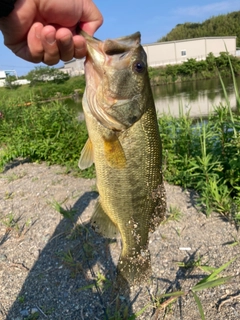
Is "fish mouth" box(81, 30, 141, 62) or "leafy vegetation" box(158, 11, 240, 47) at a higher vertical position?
"leafy vegetation" box(158, 11, 240, 47)

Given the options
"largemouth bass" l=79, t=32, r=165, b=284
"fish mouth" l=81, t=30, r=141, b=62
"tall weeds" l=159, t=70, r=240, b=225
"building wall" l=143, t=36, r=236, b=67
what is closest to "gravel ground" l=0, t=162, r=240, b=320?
"tall weeds" l=159, t=70, r=240, b=225

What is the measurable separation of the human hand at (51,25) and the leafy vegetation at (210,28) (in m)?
85.9

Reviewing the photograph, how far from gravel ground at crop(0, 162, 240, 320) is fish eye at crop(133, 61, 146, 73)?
2027 mm

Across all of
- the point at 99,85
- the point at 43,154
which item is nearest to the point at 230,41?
the point at 43,154

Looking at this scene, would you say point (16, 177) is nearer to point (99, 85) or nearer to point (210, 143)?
point (210, 143)

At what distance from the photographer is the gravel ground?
2994 millimetres

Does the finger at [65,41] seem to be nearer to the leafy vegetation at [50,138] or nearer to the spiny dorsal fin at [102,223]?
the spiny dorsal fin at [102,223]

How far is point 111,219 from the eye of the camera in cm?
213

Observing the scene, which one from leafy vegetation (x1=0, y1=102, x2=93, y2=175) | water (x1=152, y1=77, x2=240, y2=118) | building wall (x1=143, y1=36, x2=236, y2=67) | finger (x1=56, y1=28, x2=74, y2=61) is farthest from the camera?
building wall (x1=143, y1=36, x2=236, y2=67)

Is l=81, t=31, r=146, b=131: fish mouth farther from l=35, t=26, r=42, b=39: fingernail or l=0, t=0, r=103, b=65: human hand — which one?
l=35, t=26, r=42, b=39: fingernail

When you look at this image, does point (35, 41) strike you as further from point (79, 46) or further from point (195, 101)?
point (195, 101)

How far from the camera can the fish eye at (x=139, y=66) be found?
5.87 ft

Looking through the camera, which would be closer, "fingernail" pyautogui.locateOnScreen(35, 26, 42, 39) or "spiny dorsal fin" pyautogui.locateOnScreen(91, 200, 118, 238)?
"fingernail" pyautogui.locateOnScreen(35, 26, 42, 39)

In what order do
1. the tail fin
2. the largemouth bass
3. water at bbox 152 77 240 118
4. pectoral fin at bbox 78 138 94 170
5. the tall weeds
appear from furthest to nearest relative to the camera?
water at bbox 152 77 240 118 < the tall weeds < the tail fin < pectoral fin at bbox 78 138 94 170 < the largemouth bass
